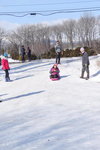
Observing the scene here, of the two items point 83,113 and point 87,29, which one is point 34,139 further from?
point 87,29

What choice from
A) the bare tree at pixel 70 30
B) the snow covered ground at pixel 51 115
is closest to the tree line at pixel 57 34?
the bare tree at pixel 70 30

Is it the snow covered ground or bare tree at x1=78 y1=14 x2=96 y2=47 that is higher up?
bare tree at x1=78 y1=14 x2=96 y2=47

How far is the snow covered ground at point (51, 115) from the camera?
18.8 feet

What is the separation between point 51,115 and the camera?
25.7ft

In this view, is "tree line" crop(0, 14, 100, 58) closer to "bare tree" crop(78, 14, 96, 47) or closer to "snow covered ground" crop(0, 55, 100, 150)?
"bare tree" crop(78, 14, 96, 47)

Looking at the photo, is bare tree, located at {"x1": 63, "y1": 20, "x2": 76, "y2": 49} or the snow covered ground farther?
bare tree, located at {"x1": 63, "y1": 20, "x2": 76, "y2": 49}

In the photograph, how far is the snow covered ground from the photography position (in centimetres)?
573

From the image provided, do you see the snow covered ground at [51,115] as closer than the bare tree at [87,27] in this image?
Yes

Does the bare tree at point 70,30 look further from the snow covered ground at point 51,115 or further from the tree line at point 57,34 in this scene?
the snow covered ground at point 51,115

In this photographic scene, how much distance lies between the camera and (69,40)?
93.8 m

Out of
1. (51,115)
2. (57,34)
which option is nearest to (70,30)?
(57,34)

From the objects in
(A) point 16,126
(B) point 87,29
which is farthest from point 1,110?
(B) point 87,29

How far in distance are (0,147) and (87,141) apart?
1940 mm

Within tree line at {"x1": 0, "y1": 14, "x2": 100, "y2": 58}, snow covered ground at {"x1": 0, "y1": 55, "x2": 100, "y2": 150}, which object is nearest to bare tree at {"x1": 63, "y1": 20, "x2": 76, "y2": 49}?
tree line at {"x1": 0, "y1": 14, "x2": 100, "y2": 58}
